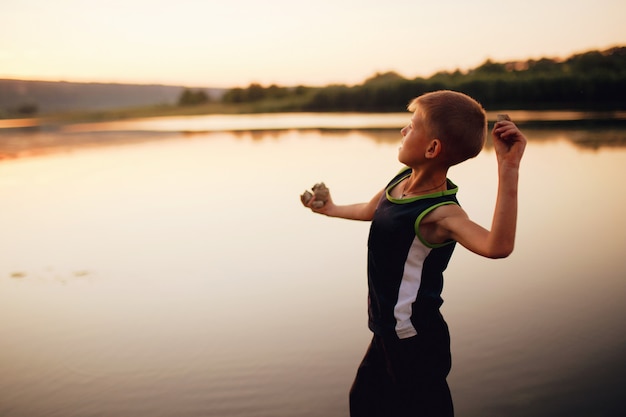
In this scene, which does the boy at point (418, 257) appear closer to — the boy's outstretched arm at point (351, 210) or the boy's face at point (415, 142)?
the boy's face at point (415, 142)

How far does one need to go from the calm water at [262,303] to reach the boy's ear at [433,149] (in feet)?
5.05

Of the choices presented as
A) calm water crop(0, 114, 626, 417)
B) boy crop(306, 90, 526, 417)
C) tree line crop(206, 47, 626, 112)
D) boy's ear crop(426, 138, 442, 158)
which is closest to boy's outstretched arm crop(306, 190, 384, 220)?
boy crop(306, 90, 526, 417)

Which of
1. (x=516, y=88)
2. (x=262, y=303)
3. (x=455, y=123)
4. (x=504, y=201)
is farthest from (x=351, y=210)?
(x=516, y=88)

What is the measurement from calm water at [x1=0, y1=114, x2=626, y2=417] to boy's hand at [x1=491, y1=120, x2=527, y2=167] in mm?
1624

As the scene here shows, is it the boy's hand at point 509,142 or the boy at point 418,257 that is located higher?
the boy's hand at point 509,142

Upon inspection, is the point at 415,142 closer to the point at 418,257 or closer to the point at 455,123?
the point at 455,123

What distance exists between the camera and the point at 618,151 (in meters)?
9.51

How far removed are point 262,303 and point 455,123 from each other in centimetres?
259

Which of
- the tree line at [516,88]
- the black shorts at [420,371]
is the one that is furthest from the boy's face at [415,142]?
the tree line at [516,88]

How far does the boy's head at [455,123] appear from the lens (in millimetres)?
1395

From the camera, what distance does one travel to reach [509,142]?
4.15ft

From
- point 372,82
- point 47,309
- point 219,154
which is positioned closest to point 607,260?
point 47,309

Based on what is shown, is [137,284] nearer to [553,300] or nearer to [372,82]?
[553,300]

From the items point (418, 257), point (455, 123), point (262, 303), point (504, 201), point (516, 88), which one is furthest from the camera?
point (516, 88)
